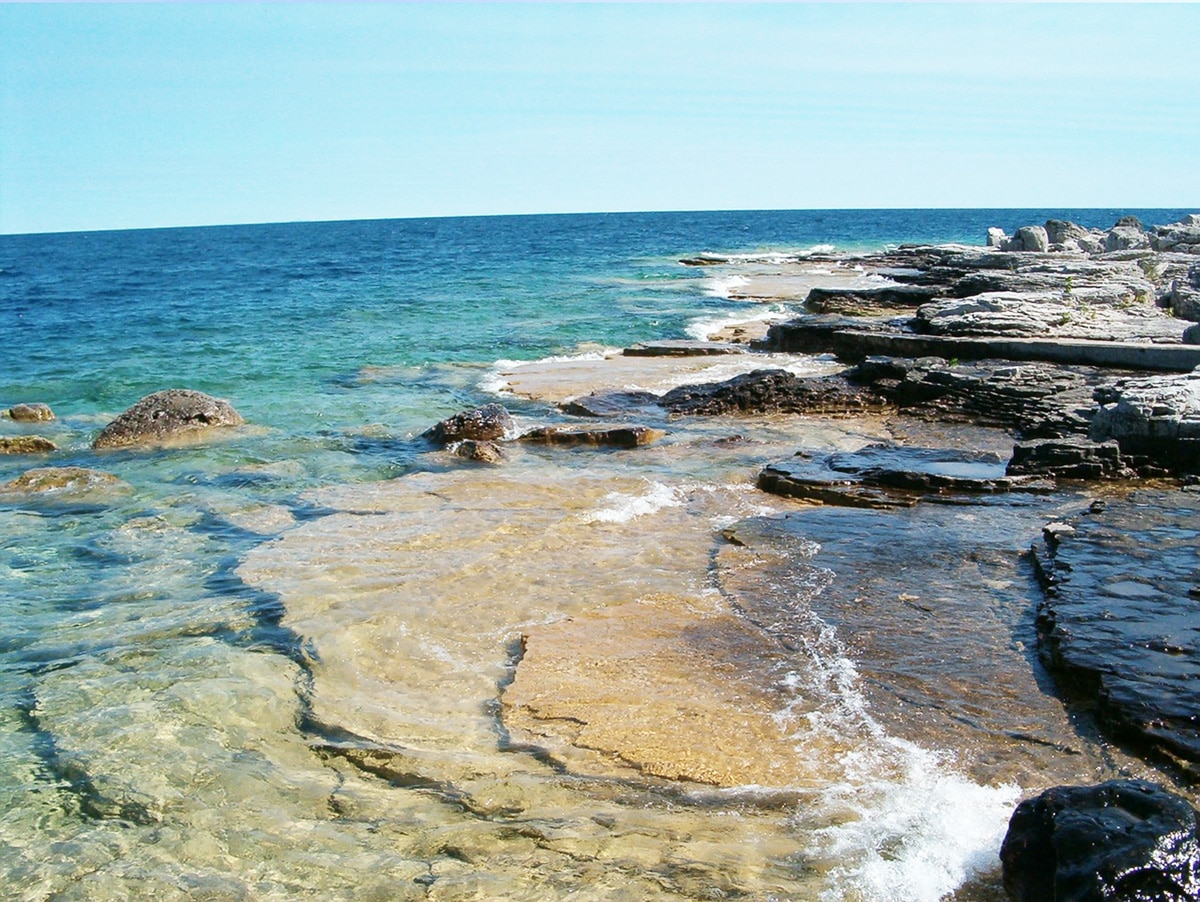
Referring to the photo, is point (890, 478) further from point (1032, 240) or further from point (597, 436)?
point (1032, 240)

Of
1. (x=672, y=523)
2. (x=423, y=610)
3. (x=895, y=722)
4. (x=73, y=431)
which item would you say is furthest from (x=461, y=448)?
(x=895, y=722)

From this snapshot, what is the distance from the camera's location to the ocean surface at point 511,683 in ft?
13.0

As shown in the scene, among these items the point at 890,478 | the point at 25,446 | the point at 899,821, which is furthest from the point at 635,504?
the point at 25,446

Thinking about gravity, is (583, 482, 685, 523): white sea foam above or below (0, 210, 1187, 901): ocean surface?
above

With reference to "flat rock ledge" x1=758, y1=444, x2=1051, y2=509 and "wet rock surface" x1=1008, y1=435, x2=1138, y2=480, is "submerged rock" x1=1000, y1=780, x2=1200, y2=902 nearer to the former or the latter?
"flat rock ledge" x1=758, y1=444, x2=1051, y2=509

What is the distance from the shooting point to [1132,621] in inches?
217

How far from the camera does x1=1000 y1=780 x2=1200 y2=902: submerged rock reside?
310 cm

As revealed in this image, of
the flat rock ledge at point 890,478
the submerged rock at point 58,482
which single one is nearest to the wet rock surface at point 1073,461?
the flat rock ledge at point 890,478

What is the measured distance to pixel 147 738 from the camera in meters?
4.98

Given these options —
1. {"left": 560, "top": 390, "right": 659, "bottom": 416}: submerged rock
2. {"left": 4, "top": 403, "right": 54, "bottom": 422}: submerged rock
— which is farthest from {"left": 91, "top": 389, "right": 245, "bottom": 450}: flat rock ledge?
{"left": 560, "top": 390, "right": 659, "bottom": 416}: submerged rock

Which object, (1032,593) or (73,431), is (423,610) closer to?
(1032,593)

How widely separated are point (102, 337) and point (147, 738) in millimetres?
21766

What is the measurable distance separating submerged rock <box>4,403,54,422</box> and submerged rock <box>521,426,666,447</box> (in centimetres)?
765

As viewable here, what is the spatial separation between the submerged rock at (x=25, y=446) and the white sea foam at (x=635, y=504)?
298 inches
